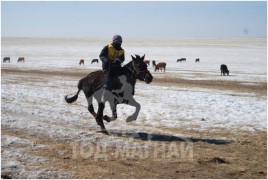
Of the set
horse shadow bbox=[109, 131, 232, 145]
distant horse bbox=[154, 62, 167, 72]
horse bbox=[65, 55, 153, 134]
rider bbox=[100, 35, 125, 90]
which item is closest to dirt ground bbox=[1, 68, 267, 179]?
horse shadow bbox=[109, 131, 232, 145]

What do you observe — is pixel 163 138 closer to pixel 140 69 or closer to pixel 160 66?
pixel 140 69

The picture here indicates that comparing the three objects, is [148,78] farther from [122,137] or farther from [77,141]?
[77,141]

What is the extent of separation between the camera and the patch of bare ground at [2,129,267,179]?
6660 millimetres

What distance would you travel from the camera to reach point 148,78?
8984 mm

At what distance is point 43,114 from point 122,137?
4.31m

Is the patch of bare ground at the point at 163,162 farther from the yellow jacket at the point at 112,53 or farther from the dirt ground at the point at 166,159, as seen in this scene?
the yellow jacket at the point at 112,53

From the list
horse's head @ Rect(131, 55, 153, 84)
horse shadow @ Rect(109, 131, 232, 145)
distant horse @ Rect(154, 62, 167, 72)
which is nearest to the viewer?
horse's head @ Rect(131, 55, 153, 84)

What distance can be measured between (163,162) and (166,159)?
0.22 metres

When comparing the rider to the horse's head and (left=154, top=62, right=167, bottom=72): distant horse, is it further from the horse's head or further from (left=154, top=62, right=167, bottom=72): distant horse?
(left=154, top=62, right=167, bottom=72): distant horse

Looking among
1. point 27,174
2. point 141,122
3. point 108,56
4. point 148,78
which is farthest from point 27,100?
point 27,174

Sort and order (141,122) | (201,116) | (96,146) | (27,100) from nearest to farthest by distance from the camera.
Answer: (96,146)
(141,122)
(201,116)
(27,100)

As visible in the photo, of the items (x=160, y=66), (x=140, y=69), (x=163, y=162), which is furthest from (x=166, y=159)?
(x=160, y=66)

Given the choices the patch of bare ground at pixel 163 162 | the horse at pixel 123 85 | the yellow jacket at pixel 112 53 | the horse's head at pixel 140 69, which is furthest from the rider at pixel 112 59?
the patch of bare ground at pixel 163 162

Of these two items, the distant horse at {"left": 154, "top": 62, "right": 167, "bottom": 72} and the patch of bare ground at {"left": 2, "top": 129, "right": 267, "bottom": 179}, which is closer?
the patch of bare ground at {"left": 2, "top": 129, "right": 267, "bottom": 179}
